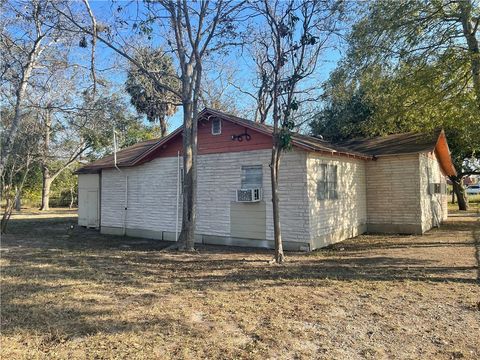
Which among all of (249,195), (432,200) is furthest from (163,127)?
(249,195)

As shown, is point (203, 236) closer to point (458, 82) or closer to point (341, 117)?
point (458, 82)

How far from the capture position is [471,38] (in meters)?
10.3

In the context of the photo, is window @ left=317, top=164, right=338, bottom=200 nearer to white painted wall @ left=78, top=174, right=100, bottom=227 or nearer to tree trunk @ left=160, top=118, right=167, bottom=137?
white painted wall @ left=78, top=174, right=100, bottom=227

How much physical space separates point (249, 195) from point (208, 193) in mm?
1910

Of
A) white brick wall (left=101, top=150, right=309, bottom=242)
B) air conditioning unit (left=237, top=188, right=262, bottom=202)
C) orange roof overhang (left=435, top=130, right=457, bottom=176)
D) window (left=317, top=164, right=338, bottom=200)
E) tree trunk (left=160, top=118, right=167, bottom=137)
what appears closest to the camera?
white brick wall (left=101, top=150, right=309, bottom=242)

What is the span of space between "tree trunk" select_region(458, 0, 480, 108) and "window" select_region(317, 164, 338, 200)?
4366mm

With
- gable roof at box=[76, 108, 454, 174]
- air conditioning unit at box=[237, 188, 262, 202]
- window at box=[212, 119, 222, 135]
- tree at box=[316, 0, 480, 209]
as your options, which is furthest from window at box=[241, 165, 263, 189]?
tree at box=[316, 0, 480, 209]

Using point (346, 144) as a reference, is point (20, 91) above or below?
above

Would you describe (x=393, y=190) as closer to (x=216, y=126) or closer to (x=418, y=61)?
(x=418, y=61)

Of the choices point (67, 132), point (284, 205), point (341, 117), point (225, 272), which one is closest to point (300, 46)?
point (284, 205)

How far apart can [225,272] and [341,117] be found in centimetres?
1685

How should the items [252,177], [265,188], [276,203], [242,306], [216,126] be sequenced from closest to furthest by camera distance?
[242,306]
[276,203]
[265,188]
[252,177]
[216,126]

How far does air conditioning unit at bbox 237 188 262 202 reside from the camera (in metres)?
11.1

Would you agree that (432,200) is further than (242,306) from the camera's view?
Yes
